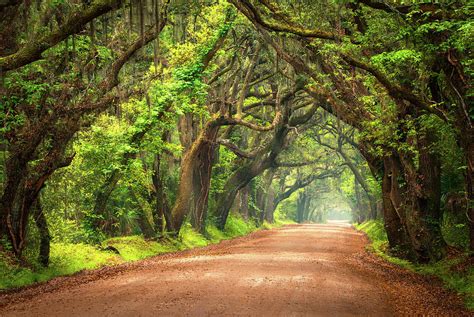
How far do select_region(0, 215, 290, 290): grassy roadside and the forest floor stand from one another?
2.00 feet

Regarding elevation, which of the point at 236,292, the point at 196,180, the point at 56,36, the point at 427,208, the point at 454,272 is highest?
the point at 56,36

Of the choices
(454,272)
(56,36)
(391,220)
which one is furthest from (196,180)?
(56,36)

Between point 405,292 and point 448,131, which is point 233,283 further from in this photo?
point 448,131

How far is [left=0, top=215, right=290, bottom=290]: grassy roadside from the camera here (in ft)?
45.5

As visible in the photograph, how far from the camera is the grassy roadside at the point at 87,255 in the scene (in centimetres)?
1386

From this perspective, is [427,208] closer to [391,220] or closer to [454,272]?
[454,272]

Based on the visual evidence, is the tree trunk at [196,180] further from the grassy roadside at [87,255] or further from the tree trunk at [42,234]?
the tree trunk at [42,234]

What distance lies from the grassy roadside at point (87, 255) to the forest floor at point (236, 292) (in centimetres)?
61

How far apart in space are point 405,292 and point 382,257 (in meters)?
8.62

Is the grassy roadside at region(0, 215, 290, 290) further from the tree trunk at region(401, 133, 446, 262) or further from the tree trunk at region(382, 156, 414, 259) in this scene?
the tree trunk at region(401, 133, 446, 262)

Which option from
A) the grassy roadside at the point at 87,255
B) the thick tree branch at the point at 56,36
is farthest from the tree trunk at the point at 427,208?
the thick tree branch at the point at 56,36

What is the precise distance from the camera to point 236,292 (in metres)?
11.4

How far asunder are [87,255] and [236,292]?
26.5ft

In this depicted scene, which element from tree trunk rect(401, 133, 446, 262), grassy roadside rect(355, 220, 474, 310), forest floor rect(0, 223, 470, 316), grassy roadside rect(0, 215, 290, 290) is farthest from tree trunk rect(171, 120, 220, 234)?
tree trunk rect(401, 133, 446, 262)
